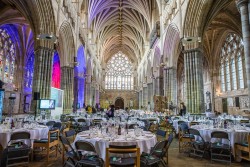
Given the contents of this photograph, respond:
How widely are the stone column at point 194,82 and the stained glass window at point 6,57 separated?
58.6ft

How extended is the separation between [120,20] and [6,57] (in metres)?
20.5

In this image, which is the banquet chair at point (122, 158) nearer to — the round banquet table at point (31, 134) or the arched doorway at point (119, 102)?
the round banquet table at point (31, 134)

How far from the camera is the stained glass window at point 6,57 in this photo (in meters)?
18.3

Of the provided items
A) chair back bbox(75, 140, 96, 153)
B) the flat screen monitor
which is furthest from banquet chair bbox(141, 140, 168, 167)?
the flat screen monitor

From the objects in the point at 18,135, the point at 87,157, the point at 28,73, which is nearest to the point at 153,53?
the point at 28,73

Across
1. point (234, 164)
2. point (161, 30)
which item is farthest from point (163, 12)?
point (234, 164)

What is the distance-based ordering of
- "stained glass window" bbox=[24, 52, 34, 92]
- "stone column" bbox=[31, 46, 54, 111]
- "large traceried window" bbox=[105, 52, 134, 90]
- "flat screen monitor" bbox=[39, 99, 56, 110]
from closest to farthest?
"flat screen monitor" bbox=[39, 99, 56, 110], "stone column" bbox=[31, 46, 54, 111], "stained glass window" bbox=[24, 52, 34, 92], "large traceried window" bbox=[105, 52, 134, 90]

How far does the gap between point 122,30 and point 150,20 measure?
1288 cm

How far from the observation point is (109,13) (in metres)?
30.6

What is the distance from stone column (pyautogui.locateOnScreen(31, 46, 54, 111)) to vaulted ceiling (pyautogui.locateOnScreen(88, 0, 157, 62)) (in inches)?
540

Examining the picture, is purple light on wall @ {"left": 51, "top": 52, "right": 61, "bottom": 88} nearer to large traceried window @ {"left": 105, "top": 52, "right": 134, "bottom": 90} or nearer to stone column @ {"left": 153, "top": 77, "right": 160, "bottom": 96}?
stone column @ {"left": 153, "top": 77, "right": 160, "bottom": 96}

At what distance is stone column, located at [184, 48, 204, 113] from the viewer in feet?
39.4

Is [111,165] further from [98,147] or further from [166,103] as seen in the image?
[166,103]

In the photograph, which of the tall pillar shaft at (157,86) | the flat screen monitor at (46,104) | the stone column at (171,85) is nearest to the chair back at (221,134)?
the flat screen monitor at (46,104)
